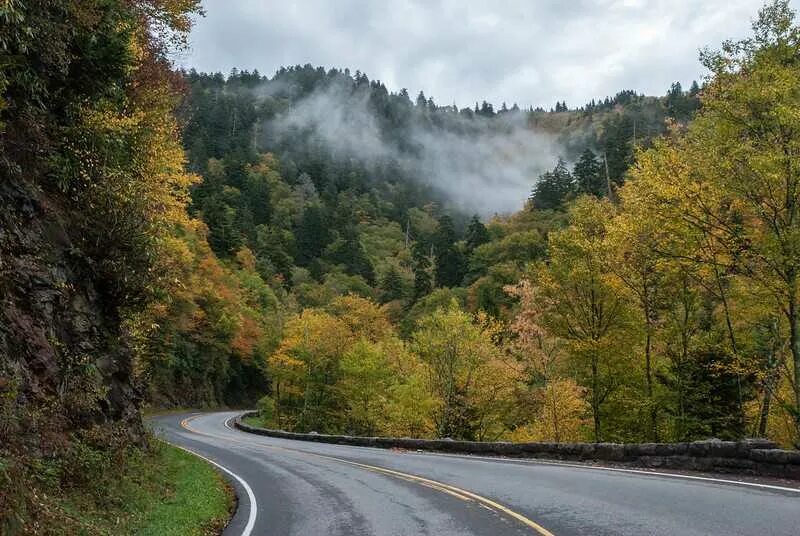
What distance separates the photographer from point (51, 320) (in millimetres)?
11023

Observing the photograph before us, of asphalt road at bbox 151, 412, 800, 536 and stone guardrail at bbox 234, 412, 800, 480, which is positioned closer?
asphalt road at bbox 151, 412, 800, 536

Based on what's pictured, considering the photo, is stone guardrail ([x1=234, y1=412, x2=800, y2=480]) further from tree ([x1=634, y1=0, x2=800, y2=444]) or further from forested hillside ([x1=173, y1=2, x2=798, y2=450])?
forested hillside ([x1=173, y1=2, x2=798, y2=450])

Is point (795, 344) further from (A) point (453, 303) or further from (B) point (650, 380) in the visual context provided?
(A) point (453, 303)

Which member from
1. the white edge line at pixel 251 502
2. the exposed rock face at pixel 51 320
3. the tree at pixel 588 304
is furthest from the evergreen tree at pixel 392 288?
the exposed rock face at pixel 51 320

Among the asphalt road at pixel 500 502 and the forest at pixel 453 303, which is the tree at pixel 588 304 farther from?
the asphalt road at pixel 500 502

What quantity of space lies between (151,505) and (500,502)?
629cm

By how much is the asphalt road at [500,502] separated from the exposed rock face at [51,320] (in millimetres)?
3782

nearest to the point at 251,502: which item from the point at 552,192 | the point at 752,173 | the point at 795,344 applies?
the point at 795,344

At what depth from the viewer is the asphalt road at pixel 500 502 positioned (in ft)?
25.1

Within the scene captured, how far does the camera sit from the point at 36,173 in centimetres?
1230

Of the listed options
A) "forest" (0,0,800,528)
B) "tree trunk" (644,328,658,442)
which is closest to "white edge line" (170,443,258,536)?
"forest" (0,0,800,528)

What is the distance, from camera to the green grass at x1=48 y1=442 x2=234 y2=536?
26.6 ft

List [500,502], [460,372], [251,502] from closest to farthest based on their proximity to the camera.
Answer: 1. [500,502]
2. [251,502]
3. [460,372]

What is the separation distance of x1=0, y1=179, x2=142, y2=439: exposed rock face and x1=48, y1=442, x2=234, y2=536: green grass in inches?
57.8
